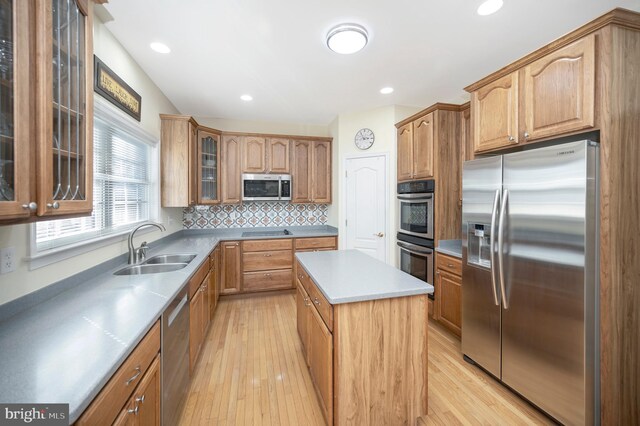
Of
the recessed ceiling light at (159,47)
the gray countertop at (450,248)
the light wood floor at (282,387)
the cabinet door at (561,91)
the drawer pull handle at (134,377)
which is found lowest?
Result: the light wood floor at (282,387)

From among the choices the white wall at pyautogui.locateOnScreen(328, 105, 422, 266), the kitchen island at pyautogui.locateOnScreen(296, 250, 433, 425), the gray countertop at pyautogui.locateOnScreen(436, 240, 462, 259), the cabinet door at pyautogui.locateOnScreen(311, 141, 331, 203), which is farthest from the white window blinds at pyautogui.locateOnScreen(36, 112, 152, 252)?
the gray countertop at pyautogui.locateOnScreen(436, 240, 462, 259)

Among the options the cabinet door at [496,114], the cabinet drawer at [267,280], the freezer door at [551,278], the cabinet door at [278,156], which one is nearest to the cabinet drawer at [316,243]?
the cabinet drawer at [267,280]

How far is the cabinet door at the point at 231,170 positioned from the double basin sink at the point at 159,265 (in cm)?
146

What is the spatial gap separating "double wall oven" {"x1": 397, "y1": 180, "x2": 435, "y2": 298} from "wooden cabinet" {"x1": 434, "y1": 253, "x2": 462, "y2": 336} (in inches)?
5.5

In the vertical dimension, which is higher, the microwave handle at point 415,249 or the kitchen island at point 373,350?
the microwave handle at point 415,249

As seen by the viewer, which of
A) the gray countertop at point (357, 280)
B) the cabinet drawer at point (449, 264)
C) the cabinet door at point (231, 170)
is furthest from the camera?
the cabinet door at point (231, 170)

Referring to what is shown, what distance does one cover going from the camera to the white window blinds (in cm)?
161

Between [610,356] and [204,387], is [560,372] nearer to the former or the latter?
[610,356]

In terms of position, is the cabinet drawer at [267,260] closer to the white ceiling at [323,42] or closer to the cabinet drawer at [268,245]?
the cabinet drawer at [268,245]

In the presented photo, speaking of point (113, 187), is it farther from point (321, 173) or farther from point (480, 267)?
point (480, 267)

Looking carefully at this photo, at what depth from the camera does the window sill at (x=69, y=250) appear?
133cm

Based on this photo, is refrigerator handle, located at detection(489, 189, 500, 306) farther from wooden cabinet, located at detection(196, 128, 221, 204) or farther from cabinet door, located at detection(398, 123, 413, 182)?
wooden cabinet, located at detection(196, 128, 221, 204)

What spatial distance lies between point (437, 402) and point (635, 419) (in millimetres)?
1063

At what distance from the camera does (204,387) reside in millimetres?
1978
